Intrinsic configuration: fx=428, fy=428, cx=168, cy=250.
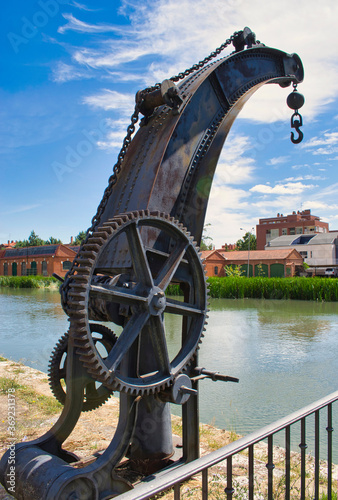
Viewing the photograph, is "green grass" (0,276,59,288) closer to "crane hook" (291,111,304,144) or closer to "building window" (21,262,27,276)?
"building window" (21,262,27,276)

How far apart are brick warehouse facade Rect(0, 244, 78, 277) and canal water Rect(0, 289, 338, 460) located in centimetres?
2494

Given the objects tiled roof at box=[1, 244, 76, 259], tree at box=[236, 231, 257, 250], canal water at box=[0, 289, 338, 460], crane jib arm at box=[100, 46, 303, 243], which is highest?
tree at box=[236, 231, 257, 250]

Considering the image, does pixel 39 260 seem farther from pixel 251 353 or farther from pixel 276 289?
pixel 251 353

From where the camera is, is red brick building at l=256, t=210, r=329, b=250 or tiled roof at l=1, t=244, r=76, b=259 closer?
tiled roof at l=1, t=244, r=76, b=259

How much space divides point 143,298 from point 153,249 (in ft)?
1.56

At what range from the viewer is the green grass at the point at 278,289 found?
23752 millimetres

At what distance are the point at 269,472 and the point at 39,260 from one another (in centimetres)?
4596

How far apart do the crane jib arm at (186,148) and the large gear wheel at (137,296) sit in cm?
32

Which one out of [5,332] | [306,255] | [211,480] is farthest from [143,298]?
[306,255]

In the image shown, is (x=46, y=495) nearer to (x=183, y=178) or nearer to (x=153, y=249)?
(x=153, y=249)

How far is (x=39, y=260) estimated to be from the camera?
150 ft

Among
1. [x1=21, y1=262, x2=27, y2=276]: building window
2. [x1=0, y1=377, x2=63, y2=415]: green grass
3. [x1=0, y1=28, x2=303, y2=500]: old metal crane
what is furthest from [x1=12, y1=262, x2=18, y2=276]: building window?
[x1=0, y1=28, x2=303, y2=500]: old metal crane

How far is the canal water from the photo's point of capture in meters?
6.35

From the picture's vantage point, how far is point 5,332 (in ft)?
43.7
